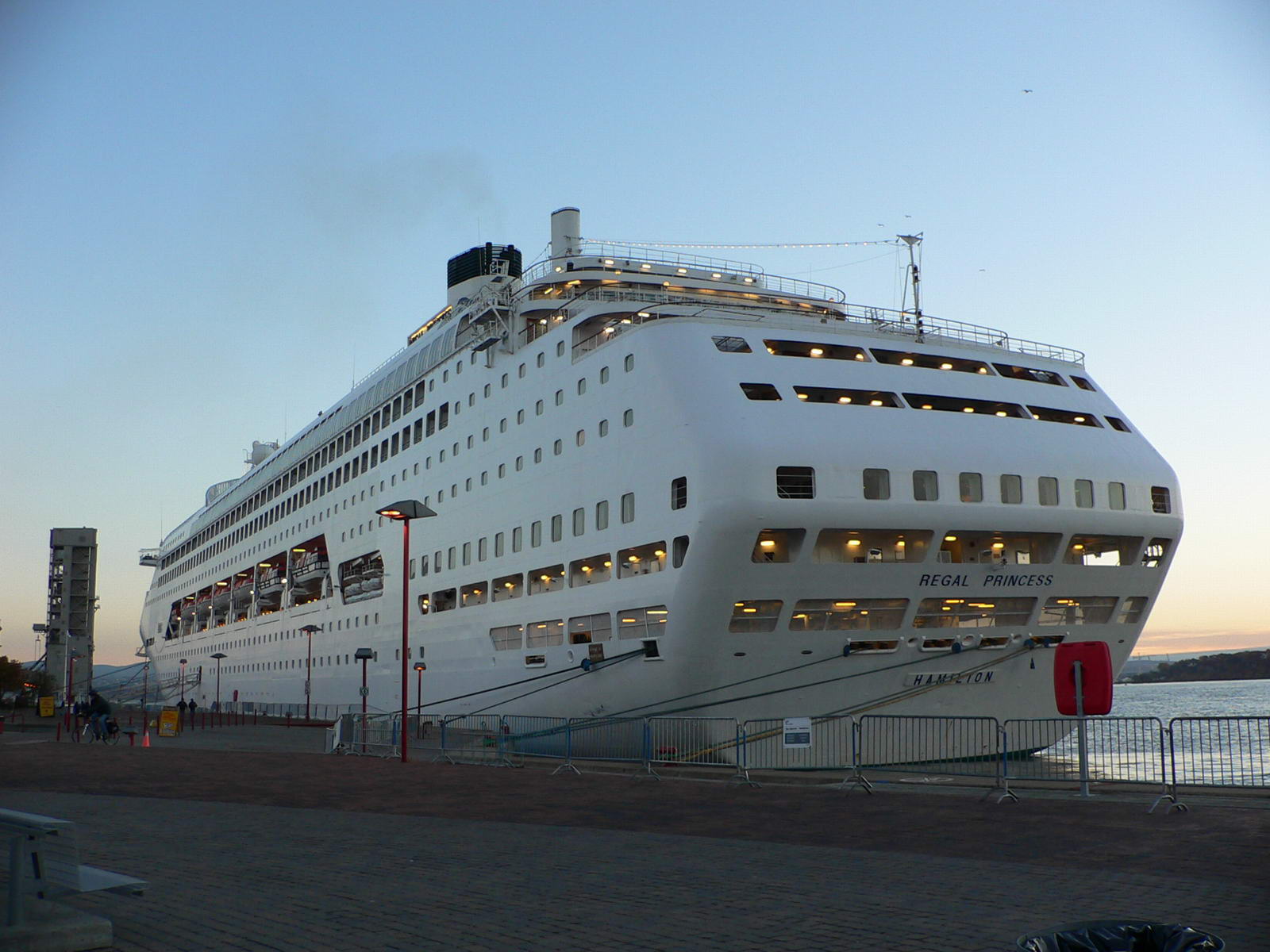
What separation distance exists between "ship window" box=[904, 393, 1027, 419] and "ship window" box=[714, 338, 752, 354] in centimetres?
385

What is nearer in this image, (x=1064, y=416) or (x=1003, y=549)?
(x=1003, y=549)

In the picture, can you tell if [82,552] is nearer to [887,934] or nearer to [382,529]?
[382,529]

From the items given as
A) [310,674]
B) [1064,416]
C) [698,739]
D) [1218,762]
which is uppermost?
[1064,416]

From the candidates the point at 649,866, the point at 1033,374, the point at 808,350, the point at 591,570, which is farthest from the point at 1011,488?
the point at 649,866

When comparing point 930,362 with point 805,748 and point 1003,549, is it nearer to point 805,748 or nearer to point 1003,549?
point 1003,549

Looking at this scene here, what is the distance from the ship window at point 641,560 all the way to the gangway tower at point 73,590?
5396 cm

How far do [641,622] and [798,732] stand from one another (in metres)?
7.23

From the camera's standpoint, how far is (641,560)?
24609mm

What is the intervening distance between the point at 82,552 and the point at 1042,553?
62.5 m

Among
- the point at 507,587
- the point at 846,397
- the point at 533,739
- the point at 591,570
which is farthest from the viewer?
the point at 507,587

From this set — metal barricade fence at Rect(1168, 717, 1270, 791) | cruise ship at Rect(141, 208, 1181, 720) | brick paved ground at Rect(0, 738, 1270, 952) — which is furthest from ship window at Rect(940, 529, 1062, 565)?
brick paved ground at Rect(0, 738, 1270, 952)

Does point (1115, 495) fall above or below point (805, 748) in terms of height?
above

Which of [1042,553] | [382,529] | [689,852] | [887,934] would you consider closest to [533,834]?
[689,852]

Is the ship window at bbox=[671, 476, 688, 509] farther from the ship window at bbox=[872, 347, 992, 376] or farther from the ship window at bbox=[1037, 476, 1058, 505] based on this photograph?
the ship window at bbox=[1037, 476, 1058, 505]
